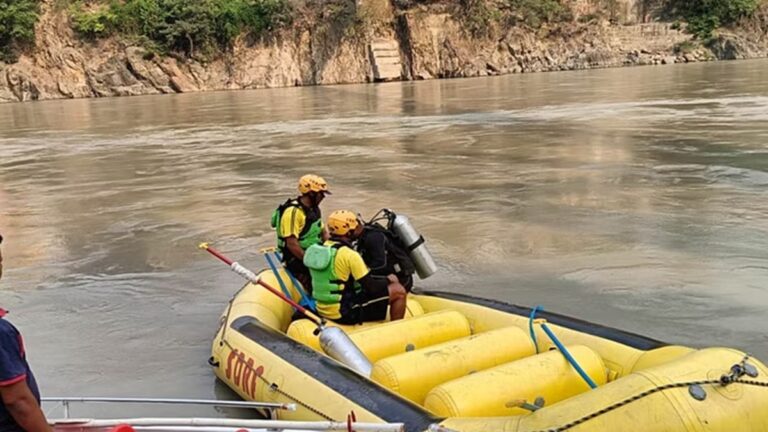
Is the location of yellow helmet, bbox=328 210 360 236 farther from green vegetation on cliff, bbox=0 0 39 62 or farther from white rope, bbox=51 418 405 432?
green vegetation on cliff, bbox=0 0 39 62

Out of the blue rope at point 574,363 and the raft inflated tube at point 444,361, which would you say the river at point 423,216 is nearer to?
the raft inflated tube at point 444,361

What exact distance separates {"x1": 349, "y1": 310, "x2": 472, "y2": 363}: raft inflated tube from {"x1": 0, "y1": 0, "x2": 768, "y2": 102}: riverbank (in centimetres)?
4392

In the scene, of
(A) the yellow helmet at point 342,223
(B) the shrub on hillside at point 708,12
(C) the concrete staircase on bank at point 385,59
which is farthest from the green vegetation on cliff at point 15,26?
(A) the yellow helmet at point 342,223

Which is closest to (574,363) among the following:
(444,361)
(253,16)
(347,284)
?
(444,361)

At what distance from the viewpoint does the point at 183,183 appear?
14219 millimetres

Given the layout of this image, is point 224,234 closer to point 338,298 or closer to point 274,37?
point 338,298

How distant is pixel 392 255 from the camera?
6.00m

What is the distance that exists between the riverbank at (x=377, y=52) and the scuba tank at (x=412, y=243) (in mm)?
42719

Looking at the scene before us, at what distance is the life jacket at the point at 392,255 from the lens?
5793 mm

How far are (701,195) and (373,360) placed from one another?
7412 mm

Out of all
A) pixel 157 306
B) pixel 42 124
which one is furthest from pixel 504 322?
pixel 42 124

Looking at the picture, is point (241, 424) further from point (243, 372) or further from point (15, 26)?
point (15, 26)

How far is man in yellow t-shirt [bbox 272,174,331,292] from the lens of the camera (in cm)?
640

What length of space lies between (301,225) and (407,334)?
1807 mm
